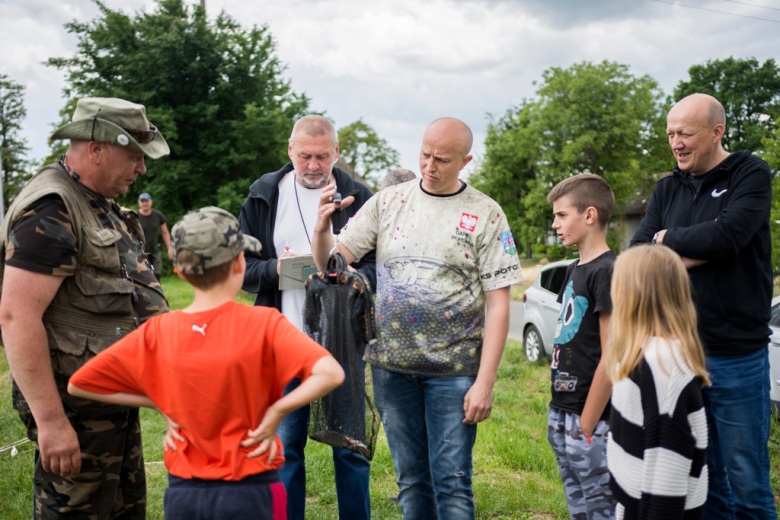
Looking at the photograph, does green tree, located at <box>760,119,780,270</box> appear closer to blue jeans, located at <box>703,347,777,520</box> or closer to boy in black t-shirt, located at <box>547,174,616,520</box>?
blue jeans, located at <box>703,347,777,520</box>

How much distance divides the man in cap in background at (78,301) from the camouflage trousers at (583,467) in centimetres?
202

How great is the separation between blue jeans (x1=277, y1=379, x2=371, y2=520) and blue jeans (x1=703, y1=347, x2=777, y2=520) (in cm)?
184

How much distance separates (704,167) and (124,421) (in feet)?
10.2

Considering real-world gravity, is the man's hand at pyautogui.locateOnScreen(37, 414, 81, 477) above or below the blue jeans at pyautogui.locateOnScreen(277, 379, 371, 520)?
above

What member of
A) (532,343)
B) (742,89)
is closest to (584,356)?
(532,343)

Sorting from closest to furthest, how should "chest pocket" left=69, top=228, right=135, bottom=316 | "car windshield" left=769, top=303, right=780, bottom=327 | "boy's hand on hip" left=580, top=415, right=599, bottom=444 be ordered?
"chest pocket" left=69, top=228, right=135, bottom=316 → "boy's hand on hip" left=580, top=415, right=599, bottom=444 → "car windshield" left=769, top=303, right=780, bottom=327

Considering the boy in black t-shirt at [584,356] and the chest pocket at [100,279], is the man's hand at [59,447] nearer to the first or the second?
the chest pocket at [100,279]

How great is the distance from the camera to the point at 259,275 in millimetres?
3191

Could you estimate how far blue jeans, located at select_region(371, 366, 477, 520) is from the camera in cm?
268

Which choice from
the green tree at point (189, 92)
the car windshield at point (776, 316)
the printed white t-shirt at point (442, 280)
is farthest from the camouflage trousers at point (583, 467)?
the green tree at point (189, 92)

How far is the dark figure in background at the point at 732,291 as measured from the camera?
9.05 ft

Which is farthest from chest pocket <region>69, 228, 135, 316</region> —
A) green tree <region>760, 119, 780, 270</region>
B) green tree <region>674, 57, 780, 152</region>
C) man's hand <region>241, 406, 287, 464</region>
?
green tree <region>674, 57, 780, 152</region>

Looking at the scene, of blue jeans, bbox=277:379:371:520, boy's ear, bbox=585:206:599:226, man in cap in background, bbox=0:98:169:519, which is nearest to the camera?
man in cap in background, bbox=0:98:169:519

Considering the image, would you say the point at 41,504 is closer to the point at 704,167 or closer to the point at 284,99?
the point at 704,167
